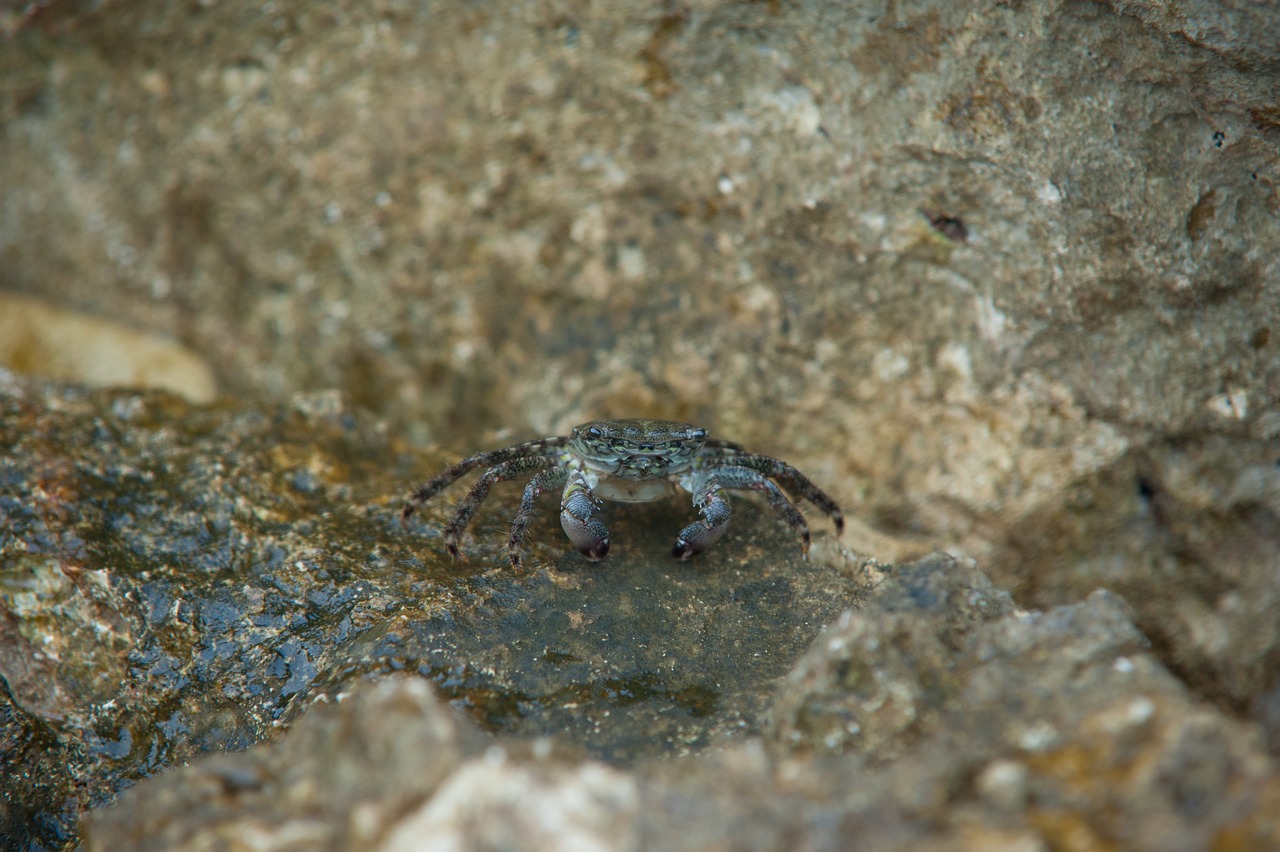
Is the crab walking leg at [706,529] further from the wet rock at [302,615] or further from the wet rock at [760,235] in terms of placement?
the wet rock at [760,235]

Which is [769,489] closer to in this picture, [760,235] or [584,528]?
[584,528]

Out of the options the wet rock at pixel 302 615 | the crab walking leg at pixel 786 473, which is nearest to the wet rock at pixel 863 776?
the wet rock at pixel 302 615

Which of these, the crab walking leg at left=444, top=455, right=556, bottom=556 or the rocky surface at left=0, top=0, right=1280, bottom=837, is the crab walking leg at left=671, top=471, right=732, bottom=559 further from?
the crab walking leg at left=444, top=455, right=556, bottom=556

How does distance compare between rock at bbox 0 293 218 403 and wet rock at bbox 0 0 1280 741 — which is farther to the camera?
rock at bbox 0 293 218 403

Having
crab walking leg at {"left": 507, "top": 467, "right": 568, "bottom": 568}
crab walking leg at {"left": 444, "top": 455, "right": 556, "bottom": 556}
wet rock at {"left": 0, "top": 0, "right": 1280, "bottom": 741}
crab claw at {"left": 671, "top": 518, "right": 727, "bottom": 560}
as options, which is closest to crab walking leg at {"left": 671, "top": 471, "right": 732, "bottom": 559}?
crab claw at {"left": 671, "top": 518, "right": 727, "bottom": 560}

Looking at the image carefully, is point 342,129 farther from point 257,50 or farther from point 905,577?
point 905,577
